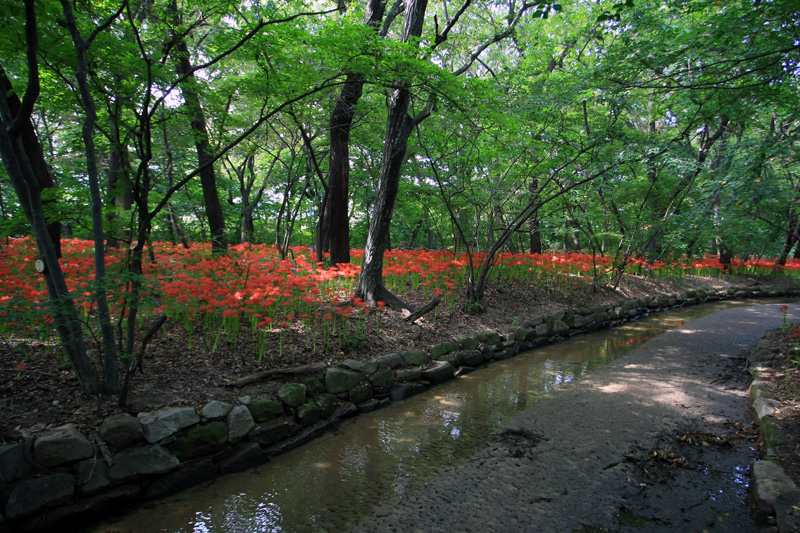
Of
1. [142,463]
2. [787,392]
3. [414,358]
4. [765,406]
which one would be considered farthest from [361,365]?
[787,392]

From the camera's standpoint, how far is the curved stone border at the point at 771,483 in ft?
6.86

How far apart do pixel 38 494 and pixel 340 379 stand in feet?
7.78

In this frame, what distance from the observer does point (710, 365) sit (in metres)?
5.38

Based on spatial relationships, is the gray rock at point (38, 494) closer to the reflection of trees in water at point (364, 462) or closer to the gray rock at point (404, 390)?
the reflection of trees in water at point (364, 462)

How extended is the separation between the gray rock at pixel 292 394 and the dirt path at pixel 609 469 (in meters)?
1.43

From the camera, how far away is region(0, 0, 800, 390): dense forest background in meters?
3.04

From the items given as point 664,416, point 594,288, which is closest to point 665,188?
point 594,288

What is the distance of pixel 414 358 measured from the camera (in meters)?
4.89

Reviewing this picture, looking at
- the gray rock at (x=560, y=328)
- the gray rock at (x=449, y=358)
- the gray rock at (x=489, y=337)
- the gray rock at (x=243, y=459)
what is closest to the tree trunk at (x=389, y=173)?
the gray rock at (x=449, y=358)

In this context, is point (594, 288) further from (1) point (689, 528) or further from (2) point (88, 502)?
(2) point (88, 502)

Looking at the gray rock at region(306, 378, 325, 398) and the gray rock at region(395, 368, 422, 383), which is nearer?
the gray rock at region(306, 378, 325, 398)

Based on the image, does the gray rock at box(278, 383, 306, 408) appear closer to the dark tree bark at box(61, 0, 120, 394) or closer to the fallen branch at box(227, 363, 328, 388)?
the fallen branch at box(227, 363, 328, 388)

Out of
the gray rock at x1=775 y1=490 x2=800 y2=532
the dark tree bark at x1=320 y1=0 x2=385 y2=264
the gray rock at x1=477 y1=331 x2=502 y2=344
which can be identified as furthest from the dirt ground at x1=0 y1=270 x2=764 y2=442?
the gray rock at x1=775 y1=490 x2=800 y2=532

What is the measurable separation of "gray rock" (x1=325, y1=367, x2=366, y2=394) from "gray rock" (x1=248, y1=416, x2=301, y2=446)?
0.55 meters
